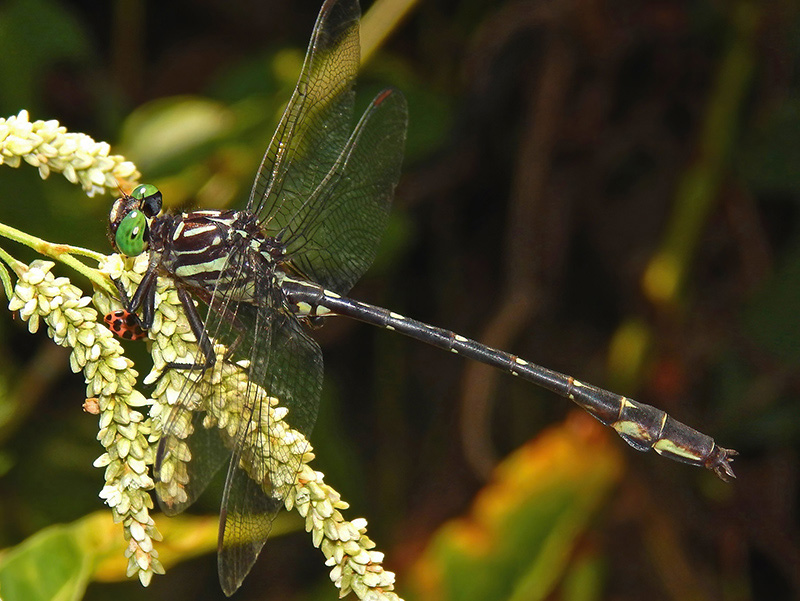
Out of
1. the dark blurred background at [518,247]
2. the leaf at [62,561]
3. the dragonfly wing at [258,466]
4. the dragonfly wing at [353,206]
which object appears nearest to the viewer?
the dragonfly wing at [258,466]

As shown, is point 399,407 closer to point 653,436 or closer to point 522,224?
point 522,224

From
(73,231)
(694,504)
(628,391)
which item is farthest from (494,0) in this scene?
(694,504)

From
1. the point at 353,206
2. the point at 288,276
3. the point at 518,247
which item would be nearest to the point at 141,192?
the point at 288,276

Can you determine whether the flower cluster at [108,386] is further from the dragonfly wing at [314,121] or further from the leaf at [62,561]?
the dragonfly wing at [314,121]

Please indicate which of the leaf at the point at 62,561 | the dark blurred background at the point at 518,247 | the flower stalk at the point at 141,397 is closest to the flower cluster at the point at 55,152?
the flower stalk at the point at 141,397

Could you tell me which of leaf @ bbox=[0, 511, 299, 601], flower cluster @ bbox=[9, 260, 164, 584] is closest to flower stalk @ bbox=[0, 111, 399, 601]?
flower cluster @ bbox=[9, 260, 164, 584]

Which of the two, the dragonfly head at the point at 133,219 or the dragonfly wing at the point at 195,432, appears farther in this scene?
the dragonfly head at the point at 133,219
